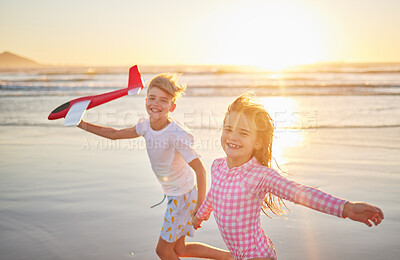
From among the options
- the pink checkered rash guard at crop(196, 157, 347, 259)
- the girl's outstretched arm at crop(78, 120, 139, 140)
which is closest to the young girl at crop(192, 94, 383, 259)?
the pink checkered rash guard at crop(196, 157, 347, 259)

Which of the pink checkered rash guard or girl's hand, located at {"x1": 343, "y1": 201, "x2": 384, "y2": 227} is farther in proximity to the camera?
the pink checkered rash guard

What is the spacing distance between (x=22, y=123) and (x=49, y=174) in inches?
209

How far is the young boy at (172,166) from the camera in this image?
3.24m

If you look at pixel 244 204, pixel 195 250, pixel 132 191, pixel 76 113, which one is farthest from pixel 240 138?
pixel 132 191

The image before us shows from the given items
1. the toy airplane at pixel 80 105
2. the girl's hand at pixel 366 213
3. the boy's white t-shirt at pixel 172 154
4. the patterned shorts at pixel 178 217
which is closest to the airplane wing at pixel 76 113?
the toy airplane at pixel 80 105

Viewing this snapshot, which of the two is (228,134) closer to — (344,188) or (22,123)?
(344,188)

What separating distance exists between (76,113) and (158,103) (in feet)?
2.42

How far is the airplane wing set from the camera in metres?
3.25

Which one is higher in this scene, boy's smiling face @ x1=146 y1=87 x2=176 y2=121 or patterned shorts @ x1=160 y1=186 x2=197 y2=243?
boy's smiling face @ x1=146 y1=87 x2=176 y2=121

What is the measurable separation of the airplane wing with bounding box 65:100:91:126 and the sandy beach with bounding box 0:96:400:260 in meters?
1.26

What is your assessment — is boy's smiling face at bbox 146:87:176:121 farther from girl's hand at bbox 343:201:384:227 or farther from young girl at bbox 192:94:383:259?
girl's hand at bbox 343:201:384:227

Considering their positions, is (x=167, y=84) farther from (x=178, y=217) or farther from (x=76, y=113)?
(x=178, y=217)

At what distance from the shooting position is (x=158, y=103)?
11.0ft

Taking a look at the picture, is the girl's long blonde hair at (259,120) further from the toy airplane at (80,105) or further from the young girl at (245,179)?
the toy airplane at (80,105)
